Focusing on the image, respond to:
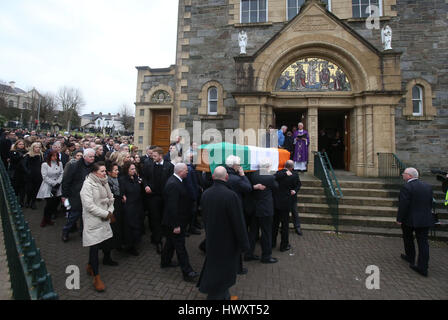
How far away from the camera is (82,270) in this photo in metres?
4.09

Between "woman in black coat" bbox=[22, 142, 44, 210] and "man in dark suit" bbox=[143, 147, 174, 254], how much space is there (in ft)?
12.5

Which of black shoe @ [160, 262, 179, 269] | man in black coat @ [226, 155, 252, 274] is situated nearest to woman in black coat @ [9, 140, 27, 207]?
black shoe @ [160, 262, 179, 269]

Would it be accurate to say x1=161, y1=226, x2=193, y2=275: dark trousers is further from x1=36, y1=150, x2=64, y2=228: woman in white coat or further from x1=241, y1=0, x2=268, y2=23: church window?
x1=241, y1=0, x2=268, y2=23: church window

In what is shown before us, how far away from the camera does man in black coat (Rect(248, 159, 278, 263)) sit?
469cm

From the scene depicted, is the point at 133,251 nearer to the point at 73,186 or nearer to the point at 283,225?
the point at 73,186

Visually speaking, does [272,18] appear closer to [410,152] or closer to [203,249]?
[410,152]

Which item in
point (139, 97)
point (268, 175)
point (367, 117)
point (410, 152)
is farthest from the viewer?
point (139, 97)

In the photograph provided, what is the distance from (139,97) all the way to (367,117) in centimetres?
1128

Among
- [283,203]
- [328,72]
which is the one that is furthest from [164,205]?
[328,72]

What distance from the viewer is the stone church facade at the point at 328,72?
9750mm

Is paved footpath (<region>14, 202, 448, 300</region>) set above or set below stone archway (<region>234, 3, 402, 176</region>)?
below

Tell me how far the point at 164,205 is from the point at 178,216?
130cm

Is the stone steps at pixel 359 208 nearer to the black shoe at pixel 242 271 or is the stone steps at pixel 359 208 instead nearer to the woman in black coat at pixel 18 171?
the black shoe at pixel 242 271
